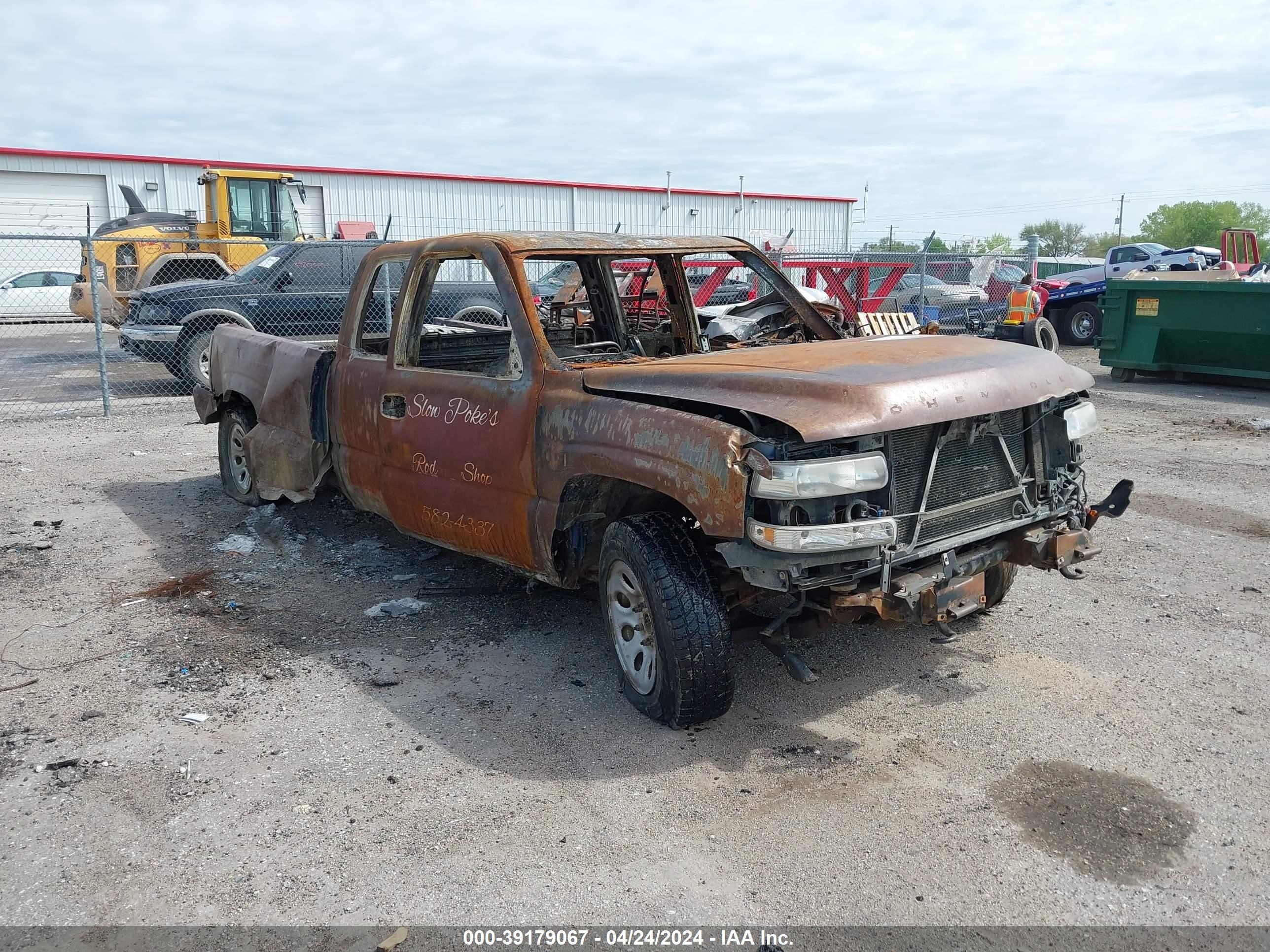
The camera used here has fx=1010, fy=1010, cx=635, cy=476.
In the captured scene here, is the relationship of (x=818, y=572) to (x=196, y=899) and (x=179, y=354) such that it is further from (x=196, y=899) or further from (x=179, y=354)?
(x=179, y=354)

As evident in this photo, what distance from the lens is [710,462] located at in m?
3.41

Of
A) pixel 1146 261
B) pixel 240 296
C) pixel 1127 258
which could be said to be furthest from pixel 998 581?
pixel 1127 258

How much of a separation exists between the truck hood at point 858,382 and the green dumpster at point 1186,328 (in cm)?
955

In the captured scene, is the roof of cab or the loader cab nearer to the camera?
the roof of cab

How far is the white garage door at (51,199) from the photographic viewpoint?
30.4 metres

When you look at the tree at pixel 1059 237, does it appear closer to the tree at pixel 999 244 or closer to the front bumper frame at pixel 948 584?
the tree at pixel 999 244

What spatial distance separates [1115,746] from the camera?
370 centimetres

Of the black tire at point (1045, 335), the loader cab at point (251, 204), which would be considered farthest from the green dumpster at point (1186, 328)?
the loader cab at point (251, 204)

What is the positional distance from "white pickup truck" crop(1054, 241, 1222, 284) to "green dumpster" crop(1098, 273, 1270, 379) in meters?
7.71

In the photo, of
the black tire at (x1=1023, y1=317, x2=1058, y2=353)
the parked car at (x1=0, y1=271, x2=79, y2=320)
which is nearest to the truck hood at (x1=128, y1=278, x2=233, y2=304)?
the black tire at (x1=1023, y1=317, x2=1058, y2=353)

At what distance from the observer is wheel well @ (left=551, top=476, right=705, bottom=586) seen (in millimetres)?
4094

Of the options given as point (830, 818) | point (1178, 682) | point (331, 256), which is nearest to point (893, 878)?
point (830, 818)

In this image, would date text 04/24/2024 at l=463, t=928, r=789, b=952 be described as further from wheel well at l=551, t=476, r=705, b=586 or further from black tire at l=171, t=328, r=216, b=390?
black tire at l=171, t=328, r=216, b=390

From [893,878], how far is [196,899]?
2.02 metres
